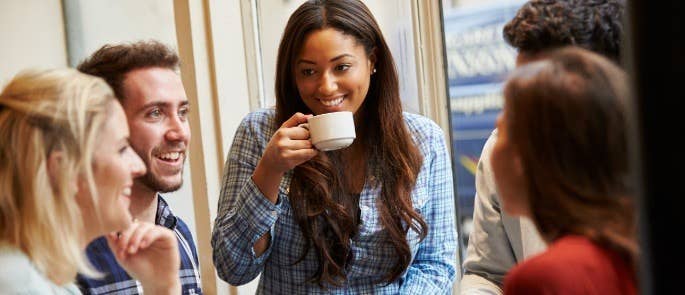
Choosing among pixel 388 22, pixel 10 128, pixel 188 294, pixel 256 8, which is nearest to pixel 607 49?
pixel 10 128

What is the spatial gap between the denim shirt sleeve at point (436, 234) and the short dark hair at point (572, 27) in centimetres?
66

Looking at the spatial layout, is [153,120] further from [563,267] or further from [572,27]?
[563,267]

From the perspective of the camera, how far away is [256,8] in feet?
9.10

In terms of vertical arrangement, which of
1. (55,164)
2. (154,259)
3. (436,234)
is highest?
(55,164)

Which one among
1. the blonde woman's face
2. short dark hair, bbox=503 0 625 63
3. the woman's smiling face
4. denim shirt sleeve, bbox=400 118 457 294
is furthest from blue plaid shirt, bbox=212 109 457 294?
short dark hair, bbox=503 0 625 63

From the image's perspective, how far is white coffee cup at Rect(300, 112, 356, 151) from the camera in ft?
5.01

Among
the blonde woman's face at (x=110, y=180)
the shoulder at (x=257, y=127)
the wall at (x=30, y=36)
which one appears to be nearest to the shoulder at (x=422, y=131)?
the shoulder at (x=257, y=127)

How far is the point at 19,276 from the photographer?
1013 millimetres

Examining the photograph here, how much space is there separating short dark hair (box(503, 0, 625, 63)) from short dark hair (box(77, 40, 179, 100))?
3.46 ft

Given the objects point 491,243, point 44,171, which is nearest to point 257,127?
point 491,243

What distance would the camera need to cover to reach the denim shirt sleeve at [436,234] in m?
1.70

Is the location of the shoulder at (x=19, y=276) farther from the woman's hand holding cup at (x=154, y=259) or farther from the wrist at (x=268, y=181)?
the wrist at (x=268, y=181)

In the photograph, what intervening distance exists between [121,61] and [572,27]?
118cm

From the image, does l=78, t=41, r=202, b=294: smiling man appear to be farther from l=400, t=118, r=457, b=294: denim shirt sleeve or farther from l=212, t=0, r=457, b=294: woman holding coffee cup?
l=400, t=118, r=457, b=294: denim shirt sleeve
